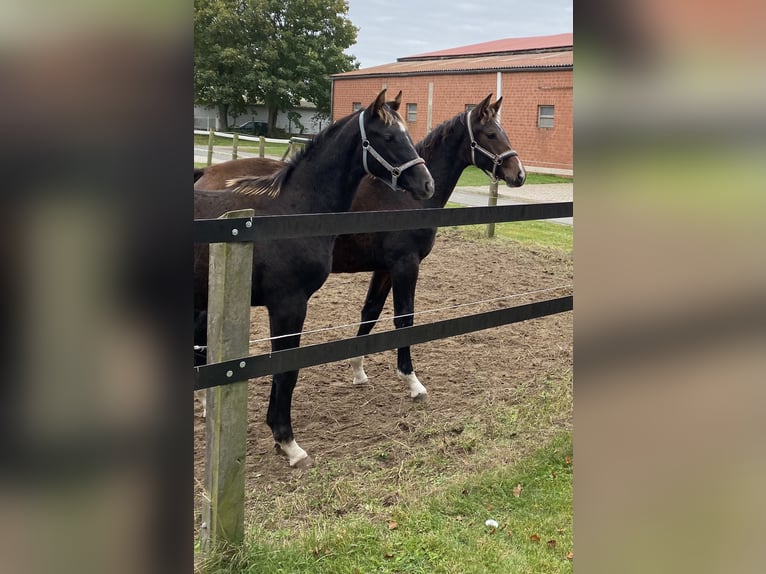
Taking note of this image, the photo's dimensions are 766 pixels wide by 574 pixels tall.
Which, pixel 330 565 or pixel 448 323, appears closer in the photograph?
pixel 330 565

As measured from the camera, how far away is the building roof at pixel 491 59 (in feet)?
75.9

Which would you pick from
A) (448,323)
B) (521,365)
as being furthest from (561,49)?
(448,323)

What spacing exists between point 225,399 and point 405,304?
2.34 meters

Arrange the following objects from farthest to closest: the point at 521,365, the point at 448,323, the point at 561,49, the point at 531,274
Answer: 1. the point at 561,49
2. the point at 531,274
3. the point at 521,365
4. the point at 448,323

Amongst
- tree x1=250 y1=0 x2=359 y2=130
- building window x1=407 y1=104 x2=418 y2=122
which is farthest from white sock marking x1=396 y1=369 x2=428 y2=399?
tree x1=250 y1=0 x2=359 y2=130

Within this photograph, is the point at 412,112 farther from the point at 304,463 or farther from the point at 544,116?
the point at 304,463

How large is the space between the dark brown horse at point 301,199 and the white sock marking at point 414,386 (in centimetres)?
101

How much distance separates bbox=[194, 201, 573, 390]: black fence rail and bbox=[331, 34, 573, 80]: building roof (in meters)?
19.5
